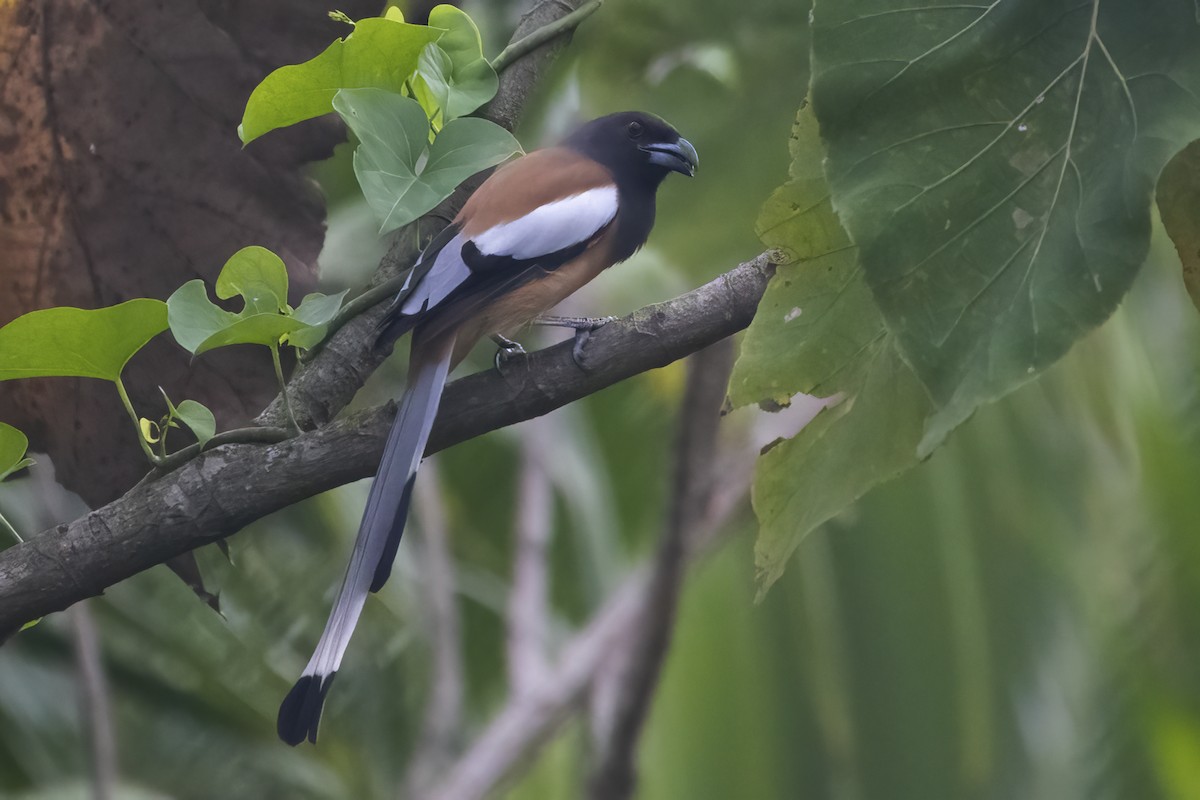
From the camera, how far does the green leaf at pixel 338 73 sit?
82cm

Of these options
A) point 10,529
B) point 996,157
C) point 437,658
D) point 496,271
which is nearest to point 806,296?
point 996,157

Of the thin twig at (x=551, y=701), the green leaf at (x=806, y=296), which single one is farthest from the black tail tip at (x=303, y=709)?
the thin twig at (x=551, y=701)

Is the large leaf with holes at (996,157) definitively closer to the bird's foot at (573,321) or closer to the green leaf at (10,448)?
the bird's foot at (573,321)

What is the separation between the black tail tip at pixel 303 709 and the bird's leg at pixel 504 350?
279mm

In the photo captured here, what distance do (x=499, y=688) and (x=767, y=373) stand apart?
3.87m

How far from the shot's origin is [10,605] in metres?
0.85

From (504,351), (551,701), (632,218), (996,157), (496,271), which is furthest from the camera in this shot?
(551,701)

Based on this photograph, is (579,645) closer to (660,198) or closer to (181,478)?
(660,198)

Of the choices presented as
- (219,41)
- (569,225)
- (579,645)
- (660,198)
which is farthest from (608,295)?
(219,41)

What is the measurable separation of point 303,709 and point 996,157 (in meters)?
0.59

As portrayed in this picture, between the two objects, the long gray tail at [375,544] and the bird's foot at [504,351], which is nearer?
the long gray tail at [375,544]

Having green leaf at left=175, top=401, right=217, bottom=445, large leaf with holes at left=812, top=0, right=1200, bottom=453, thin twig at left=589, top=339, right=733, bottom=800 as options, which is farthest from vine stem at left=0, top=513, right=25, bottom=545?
thin twig at left=589, top=339, right=733, bottom=800

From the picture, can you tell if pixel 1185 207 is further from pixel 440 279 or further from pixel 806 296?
pixel 440 279

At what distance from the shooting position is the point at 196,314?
2.67 feet
